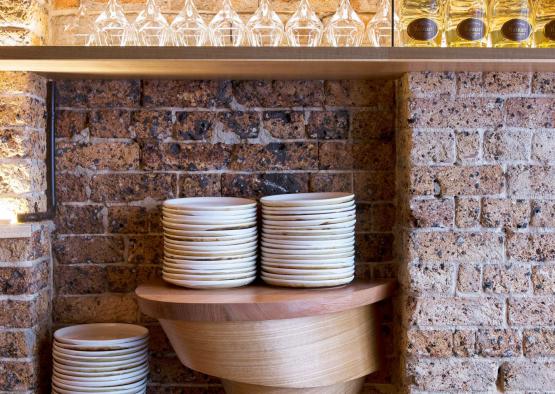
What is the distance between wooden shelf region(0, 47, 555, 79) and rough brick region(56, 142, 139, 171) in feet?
1.06

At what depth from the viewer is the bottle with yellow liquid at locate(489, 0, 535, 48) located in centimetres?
181

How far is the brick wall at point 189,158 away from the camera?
2.12m

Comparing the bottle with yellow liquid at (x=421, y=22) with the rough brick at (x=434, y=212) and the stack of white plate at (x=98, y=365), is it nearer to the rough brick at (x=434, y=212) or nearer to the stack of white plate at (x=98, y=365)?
the rough brick at (x=434, y=212)

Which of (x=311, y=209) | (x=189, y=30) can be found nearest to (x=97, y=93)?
(x=189, y=30)

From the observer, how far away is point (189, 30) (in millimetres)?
1878

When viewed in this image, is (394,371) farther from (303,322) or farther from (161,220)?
(161,220)

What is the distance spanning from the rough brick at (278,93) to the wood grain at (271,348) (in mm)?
707

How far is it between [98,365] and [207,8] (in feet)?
3.88

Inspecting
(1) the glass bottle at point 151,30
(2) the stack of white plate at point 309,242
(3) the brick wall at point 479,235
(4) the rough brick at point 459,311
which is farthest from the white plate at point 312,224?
(1) the glass bottle at point 151,30

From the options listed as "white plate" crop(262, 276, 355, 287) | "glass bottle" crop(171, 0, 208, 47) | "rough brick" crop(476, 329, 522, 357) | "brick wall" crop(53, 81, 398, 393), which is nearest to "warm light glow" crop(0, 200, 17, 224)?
"brick wall" crop(53, 81, 398, 393)

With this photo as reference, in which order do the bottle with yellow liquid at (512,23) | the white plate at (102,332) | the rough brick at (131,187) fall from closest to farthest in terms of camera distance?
the bottle with yellow liquid at (512,23) < the white plate at (102,332) < the rough brick at (131,187)

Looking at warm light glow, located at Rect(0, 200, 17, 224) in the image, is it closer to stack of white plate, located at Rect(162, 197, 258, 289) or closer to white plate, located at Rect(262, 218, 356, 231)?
stack of white plate, located at Rect(162, 197, 258, 289)

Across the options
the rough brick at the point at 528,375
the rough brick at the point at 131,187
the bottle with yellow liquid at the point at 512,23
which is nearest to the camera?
the bottle with yellow liquid at the point at 512,23

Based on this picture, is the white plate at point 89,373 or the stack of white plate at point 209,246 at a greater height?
the stack of white plate at point 209,246
